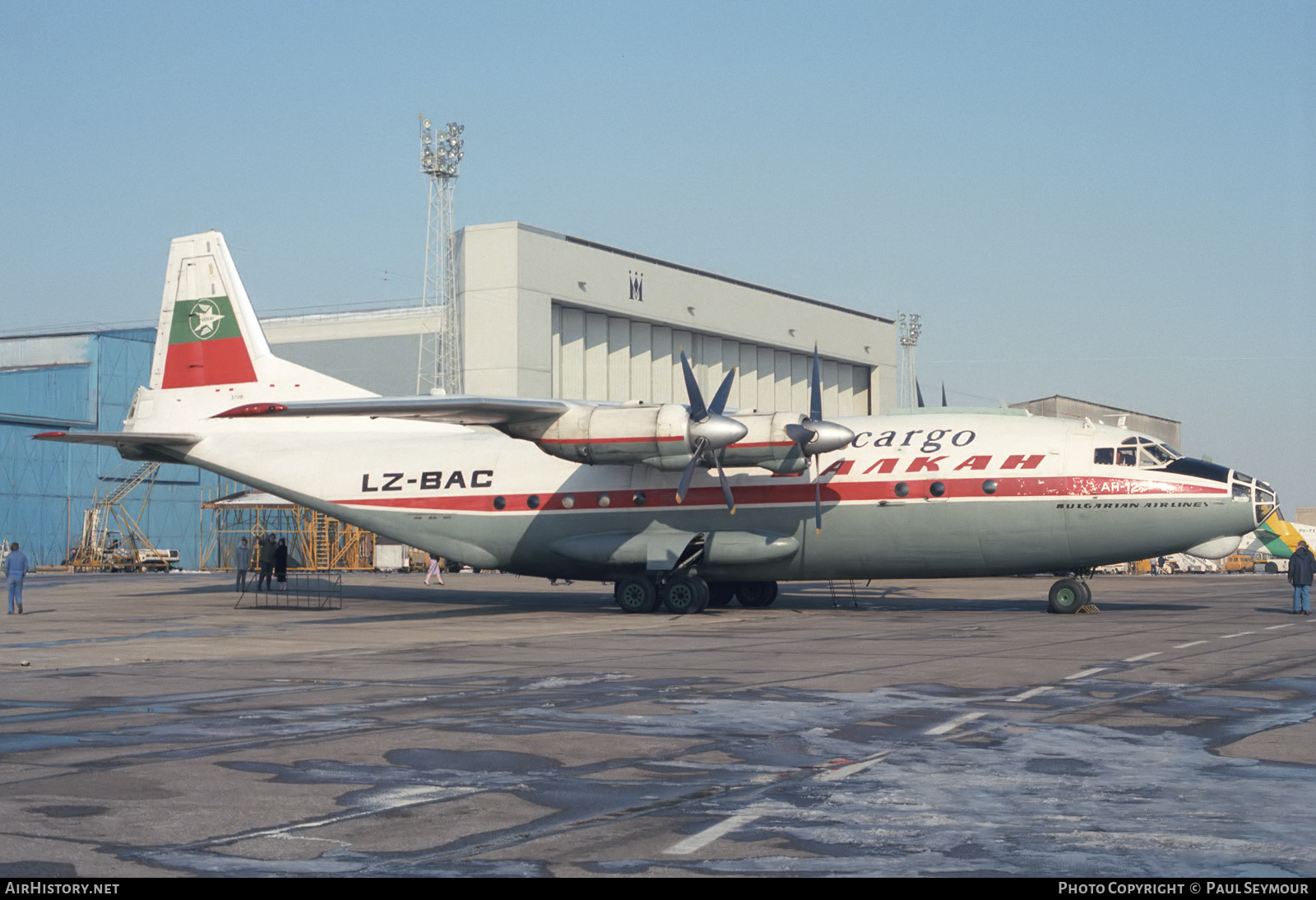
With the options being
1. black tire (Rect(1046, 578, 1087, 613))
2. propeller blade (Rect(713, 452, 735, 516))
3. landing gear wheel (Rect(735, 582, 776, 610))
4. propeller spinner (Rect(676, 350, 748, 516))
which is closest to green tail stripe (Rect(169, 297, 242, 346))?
propeller spinner (Rect(676, 350, 748, 516))

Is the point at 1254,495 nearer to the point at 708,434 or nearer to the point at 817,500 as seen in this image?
the point at 817,500

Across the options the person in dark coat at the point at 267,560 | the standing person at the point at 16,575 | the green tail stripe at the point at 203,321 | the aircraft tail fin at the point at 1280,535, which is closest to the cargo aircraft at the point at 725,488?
the green tail stripe at the point at 203,321

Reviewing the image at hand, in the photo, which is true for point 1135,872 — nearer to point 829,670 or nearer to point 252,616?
point 829,670

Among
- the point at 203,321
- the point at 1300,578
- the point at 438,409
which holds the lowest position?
the point at 1300,578

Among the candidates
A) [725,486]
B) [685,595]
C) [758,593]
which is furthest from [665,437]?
[758,593]

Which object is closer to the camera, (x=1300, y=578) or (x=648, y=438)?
(x=648, y=438)

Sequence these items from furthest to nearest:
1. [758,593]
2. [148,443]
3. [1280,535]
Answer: [1280,535]
[148,443]
[758,593]

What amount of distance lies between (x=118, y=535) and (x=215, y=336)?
150 ft

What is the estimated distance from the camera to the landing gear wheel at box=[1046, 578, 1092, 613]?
92.2ft

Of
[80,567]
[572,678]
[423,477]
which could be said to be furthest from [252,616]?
[80,567]

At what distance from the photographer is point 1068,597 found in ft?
92.4

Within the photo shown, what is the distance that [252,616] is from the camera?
96.8 feet

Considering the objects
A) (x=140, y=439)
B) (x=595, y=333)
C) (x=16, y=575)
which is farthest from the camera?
(x=595, y=333)

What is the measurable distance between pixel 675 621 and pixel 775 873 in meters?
20.8
